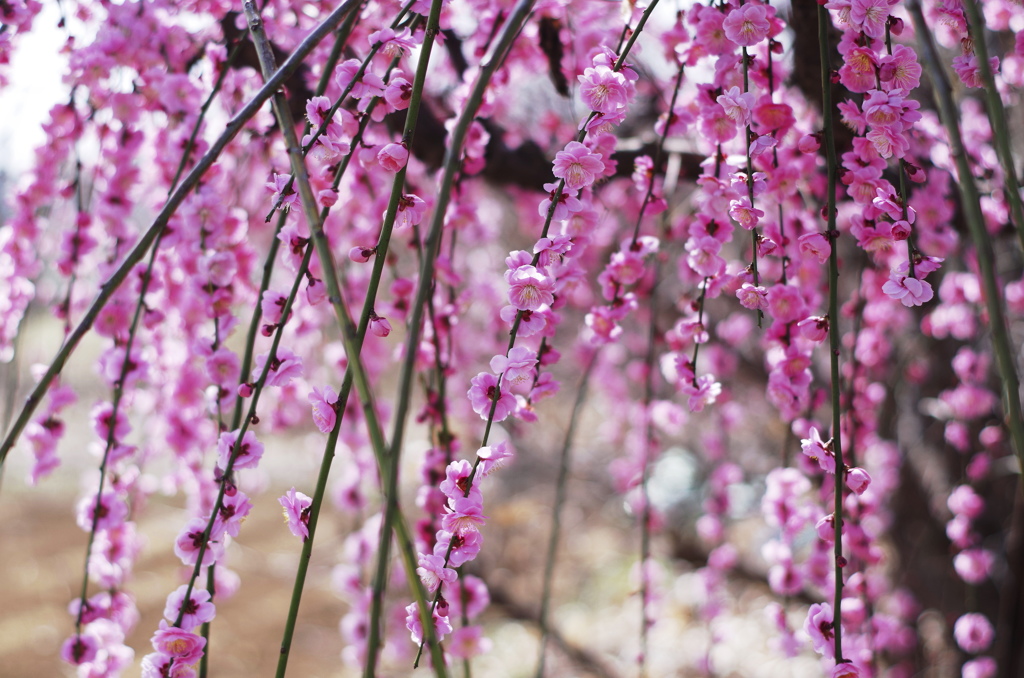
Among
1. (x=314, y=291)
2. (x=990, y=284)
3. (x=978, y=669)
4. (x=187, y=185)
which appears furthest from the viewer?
(x=978, y=669)

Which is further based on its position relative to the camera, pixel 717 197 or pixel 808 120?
pixel 808 120

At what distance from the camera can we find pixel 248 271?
132 cm

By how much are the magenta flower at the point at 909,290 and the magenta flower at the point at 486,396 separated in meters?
0.37

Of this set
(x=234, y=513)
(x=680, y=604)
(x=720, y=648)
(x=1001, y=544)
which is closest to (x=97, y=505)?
(x=234, y=513)

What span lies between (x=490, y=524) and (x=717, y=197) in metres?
3.01

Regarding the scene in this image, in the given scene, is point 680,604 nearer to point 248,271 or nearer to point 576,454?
point 576,454

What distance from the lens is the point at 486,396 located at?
694 mm

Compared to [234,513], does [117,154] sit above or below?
above

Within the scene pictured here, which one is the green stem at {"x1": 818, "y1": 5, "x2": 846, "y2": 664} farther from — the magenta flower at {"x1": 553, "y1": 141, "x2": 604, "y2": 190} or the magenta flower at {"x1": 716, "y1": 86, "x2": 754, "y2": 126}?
A: the magenta flower at {"x1": 553, "y1": 141, "x2": 604, "y2": 190}

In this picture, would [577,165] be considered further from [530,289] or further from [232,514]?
[232,514]

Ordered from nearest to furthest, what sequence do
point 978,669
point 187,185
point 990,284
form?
point 990,284 → point 187,185 → point 978,669

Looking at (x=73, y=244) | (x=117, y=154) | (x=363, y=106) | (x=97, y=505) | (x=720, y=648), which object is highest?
(x=117, y=154)

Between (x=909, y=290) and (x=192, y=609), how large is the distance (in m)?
0.74

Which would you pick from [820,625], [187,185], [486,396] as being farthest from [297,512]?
[820,625]
